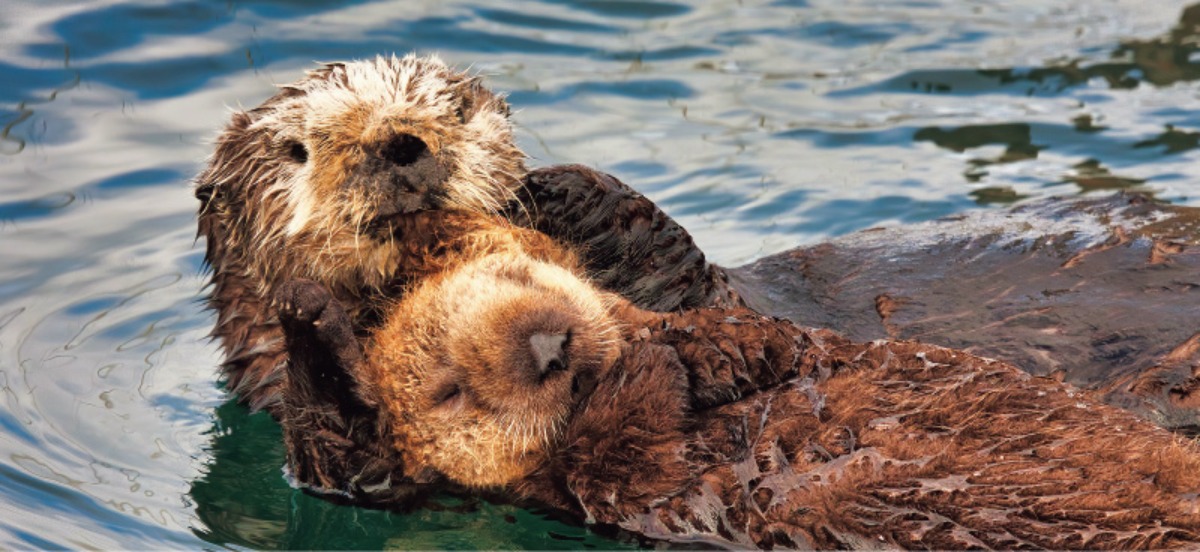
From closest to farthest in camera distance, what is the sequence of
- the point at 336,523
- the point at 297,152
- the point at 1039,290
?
the point at 336,523 → the point at 297,152 → the point at 1039,290

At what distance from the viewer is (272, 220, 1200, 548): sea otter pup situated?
2.71 meters

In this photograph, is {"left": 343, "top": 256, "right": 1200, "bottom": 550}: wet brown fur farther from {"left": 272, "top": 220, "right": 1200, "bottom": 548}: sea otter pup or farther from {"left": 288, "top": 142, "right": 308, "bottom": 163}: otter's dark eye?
{"left": 288, "top": 142, "right": 308, "bottom": 163}: otter's dark eye

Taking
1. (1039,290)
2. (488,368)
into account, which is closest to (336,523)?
(488,368)

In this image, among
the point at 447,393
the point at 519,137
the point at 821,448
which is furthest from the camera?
the point at 519,137

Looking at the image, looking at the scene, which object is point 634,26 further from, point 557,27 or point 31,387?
point 31,387

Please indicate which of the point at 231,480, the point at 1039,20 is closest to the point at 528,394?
the point at 231,480

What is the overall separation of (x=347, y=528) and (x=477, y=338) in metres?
0.72

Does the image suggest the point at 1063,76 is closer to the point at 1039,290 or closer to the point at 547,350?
the point at 1039,290

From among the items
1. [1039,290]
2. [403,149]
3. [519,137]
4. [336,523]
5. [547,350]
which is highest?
[403,149]

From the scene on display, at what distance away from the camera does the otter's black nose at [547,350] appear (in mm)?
2900

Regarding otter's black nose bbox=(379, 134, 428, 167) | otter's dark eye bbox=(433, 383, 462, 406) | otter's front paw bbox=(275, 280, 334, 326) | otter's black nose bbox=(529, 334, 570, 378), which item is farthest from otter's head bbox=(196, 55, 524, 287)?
otter's black nose bbox=(529, 334, 570, 378)

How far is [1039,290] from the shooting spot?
3.69m

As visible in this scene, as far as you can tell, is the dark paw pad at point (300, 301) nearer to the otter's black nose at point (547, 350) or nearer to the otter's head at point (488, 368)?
the otter's head at point (488, 368)

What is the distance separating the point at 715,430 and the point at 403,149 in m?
0.99
